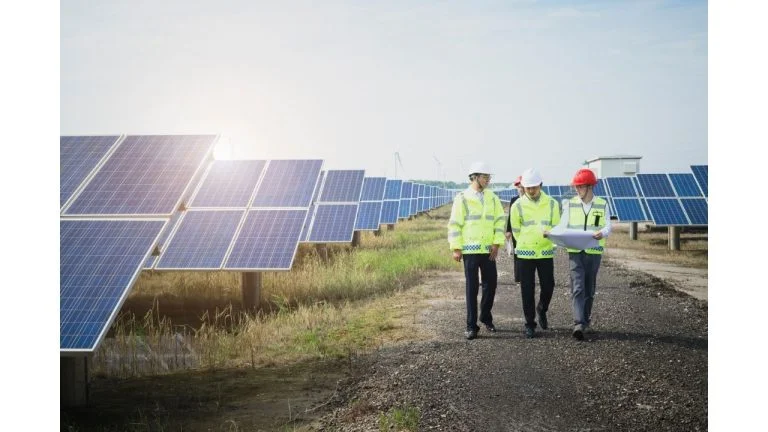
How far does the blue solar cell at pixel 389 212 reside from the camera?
22.3 m

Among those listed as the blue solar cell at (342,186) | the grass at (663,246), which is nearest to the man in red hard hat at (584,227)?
the grass at (663,246)

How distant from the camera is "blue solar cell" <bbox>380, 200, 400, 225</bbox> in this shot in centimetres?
2231

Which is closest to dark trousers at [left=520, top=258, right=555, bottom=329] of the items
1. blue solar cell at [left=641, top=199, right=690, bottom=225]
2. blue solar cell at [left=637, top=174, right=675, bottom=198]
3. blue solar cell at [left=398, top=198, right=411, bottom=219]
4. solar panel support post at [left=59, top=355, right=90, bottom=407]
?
solar panel support post at [left=59, top=355, right=90, bottom=407]

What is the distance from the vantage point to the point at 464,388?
547 centimetres

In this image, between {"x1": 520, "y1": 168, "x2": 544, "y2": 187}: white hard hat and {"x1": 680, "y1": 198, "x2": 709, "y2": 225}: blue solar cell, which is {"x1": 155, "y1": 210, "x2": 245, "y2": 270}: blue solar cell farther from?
{"x1": 680, "y1": 198, "x2": 709, "y2": 225}: blue solar cell

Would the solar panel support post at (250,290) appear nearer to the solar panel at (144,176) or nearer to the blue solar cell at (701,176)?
the solar panel at (144,176)

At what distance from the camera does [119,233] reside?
6.81 m

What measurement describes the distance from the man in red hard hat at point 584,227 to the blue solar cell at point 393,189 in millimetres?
17661

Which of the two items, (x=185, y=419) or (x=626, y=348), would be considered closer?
(x=185, y=419)

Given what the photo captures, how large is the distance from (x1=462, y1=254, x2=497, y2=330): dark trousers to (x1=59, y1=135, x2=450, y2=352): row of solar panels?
2291 mm

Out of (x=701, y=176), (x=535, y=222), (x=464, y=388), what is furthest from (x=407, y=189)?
(x=464, y=388)

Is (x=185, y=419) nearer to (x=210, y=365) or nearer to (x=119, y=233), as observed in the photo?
(x=210, y=365)
